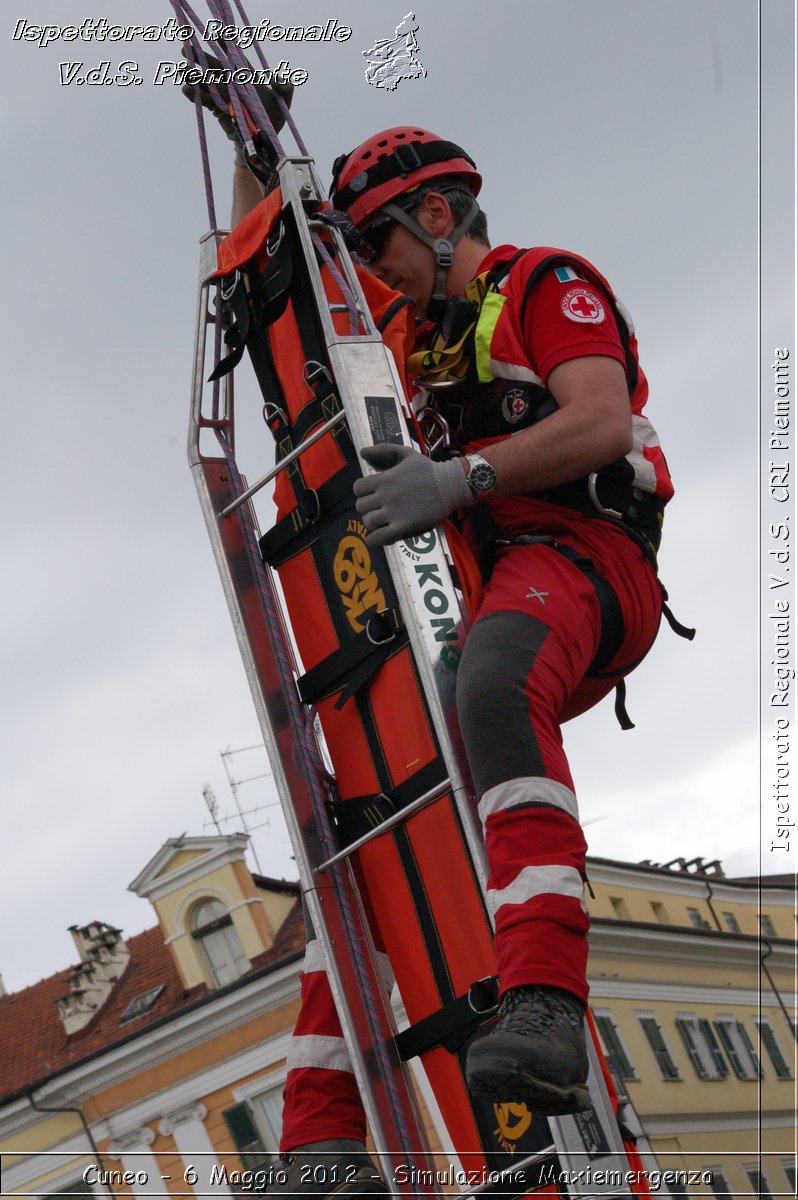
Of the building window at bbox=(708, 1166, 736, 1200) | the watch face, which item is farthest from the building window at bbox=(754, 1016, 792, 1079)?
the watch face

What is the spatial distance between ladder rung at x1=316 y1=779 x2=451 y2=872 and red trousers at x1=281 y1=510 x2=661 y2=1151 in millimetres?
262

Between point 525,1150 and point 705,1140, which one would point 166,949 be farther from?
point 525,1150

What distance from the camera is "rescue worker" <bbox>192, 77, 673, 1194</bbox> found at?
10.4ft

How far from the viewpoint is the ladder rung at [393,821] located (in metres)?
3.66

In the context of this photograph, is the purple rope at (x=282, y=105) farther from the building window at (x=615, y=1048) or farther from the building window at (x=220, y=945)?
the building window at (x=615, y=1048)

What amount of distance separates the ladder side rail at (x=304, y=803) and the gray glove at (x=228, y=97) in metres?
0.50

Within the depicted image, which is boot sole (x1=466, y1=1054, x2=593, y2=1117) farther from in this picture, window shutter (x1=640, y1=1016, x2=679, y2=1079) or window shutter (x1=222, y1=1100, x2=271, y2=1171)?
window shutter (x1=640, y1=1016, x2=679, y2=1079)

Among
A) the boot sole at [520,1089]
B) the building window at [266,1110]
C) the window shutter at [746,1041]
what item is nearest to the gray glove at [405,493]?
the boot sole at [520,1089]

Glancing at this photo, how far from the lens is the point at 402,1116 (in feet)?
12.4

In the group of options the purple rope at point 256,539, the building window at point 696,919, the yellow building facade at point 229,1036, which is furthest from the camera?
the building window at point 696,919

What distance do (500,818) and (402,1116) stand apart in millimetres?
913

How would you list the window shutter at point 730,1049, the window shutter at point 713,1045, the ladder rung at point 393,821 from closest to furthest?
the ladder rung at point 393,821 → the window shutter at point 713,1045 → the window shutter at point 730,1049

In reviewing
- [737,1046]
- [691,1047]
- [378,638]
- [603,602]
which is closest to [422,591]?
[378,638]

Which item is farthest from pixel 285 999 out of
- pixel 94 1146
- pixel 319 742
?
pixel 319 742
